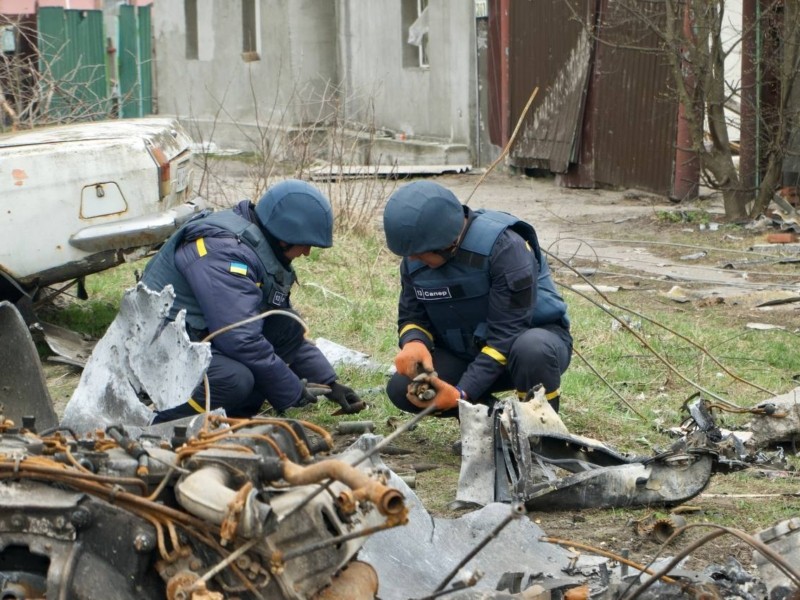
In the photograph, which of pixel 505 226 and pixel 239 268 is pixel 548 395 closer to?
pixel 505 226

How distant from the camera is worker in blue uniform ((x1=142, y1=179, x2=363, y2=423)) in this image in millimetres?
5062

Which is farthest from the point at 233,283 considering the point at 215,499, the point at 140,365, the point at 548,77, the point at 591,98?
the point at 548,77

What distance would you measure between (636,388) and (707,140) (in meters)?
8.13

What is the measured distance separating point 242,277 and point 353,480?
8.87 feet

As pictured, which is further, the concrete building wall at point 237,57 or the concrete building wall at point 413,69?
the concrete building wall at point 237,57

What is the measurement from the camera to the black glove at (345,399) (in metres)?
5.72

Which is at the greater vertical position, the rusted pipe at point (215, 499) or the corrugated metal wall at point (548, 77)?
the corrugated metal wall at point (548, 77)

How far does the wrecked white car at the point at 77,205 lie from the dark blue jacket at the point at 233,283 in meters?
1.33

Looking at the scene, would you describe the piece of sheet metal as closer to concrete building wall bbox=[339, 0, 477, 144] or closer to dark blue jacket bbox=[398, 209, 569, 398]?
dark blue jacket bbox=[398, 209, 569, 398]

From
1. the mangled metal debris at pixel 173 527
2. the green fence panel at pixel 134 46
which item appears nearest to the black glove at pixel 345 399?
the mangled metal debris at pixel 173 527

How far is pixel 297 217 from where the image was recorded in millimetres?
5125

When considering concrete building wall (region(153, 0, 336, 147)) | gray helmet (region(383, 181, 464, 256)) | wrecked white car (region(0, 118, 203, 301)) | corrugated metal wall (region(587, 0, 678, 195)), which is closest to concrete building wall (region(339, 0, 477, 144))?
concrete building wall (region(153, 0, 336, 147))

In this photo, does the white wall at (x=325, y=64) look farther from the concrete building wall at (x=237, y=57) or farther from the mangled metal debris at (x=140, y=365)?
the mangled metal debris at (x=140, y=365)

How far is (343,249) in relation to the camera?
31.4 ft
